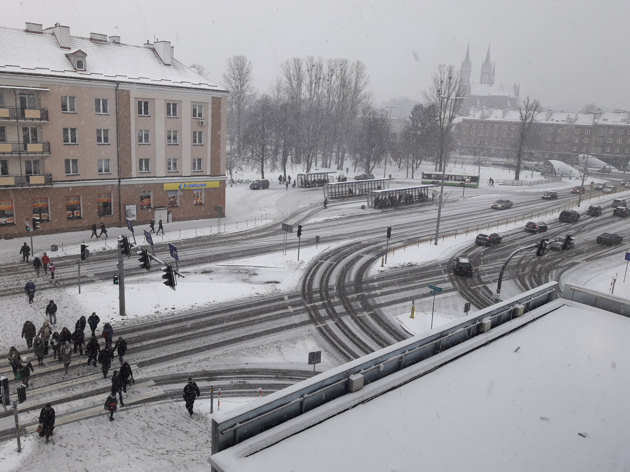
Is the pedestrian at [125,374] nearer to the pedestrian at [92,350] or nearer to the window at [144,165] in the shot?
the pedestrian at [92,350]

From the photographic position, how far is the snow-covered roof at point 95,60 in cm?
3475

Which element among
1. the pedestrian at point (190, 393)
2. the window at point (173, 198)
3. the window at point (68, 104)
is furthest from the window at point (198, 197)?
the pedestrian at point (190, 393)

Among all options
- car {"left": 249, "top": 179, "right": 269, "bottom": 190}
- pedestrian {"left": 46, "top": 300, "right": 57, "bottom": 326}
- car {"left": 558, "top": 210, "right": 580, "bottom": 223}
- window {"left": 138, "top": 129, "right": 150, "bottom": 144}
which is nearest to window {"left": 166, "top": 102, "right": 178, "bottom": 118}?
window {"left": 138, "top": 129, "right": 150, "bottom": 144}

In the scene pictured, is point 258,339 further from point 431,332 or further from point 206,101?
point 206,101

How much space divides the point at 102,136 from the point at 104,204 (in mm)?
5237

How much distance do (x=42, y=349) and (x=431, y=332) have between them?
577 inches

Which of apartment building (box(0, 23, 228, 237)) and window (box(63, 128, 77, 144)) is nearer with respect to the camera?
apartment building (box(0, 23, 228, 237))

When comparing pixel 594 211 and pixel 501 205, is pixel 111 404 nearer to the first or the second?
pixel 501 205

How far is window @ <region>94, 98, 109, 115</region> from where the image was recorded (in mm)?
36969

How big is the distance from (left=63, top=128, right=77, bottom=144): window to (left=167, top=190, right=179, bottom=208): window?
8325mm

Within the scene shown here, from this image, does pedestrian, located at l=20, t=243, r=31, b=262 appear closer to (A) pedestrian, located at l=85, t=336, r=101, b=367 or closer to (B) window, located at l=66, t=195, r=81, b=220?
(B) window, located at l=66, t=195, r=81, b=220

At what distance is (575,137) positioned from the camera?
129 m

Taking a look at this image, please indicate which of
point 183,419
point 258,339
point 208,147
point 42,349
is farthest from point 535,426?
point 208,147

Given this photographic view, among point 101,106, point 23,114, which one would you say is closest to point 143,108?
point 101,106
